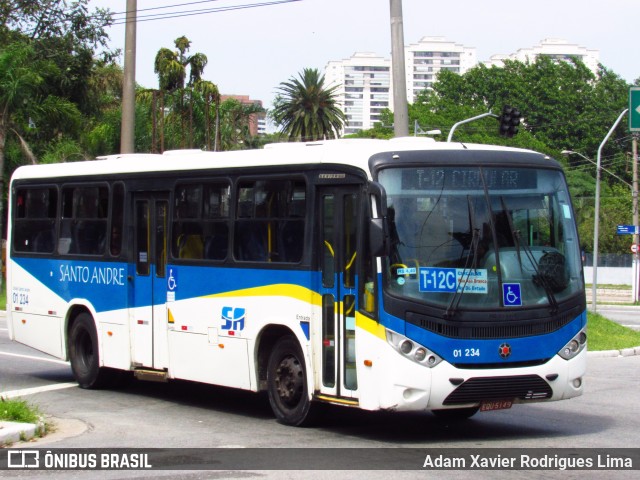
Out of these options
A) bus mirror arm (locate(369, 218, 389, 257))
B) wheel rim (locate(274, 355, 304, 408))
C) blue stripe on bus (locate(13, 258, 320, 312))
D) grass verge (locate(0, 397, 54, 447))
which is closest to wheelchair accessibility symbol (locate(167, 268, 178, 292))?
blue stripe on bus (locate(13, 258, 320, 312))

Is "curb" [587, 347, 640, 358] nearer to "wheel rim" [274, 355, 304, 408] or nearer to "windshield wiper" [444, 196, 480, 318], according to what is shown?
"wheel rim" [274, 355, 304, 408]

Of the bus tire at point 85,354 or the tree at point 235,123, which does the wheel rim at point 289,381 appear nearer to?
the bus tire at point 85,354

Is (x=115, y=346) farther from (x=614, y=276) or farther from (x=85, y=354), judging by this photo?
(x=614, y=276)

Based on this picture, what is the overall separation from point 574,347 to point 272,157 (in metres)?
3.82

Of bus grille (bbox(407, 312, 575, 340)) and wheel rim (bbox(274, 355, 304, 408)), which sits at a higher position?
bus grille (bbox(407, 312, 575, 340))

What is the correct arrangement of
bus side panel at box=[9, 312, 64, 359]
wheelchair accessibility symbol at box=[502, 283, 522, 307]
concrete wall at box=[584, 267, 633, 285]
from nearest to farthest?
wheelchair accessibility symbol at box=[502, 283, 522, 307] < bus side panel at box=[9, 312, 64, 359] < concrete wall at box=[584, 267, 633, 285]

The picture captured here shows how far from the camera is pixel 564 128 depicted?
89188 millimetres

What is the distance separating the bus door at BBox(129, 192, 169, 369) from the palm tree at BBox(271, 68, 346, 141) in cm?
5882

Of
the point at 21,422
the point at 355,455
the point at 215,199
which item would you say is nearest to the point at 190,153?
the point at 215,199

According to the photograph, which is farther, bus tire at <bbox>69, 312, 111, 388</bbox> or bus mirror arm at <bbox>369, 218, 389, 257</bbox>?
bus tire at <bbox>69, 312, 111, 388</bbox>

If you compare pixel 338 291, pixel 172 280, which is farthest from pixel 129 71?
pixel 338 291

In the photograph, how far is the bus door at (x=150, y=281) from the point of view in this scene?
13.7 meters

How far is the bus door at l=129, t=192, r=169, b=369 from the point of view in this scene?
13680mm

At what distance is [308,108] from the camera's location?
243 ft
